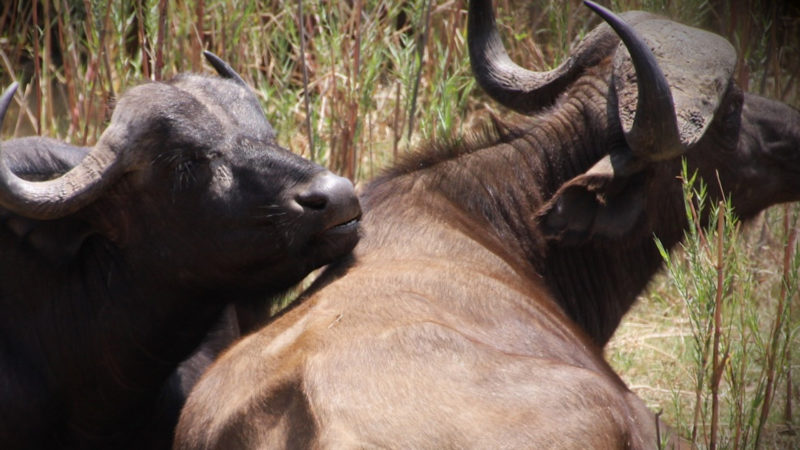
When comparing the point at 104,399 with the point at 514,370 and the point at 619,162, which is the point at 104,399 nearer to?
the point at 514,370

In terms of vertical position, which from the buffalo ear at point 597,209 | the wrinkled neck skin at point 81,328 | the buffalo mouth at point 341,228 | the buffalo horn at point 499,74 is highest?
the buffalo horn at point 499,74

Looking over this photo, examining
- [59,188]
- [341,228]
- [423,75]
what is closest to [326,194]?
[341,228]

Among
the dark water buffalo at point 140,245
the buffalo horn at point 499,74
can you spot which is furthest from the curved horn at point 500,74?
the dark water buffalo at point 140,245

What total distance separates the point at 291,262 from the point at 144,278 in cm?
67

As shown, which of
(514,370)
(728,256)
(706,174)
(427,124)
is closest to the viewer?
(514,370)

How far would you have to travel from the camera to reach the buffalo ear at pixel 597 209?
15.8 feet

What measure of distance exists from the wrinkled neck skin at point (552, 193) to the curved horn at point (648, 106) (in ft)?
1.05

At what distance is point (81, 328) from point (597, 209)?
2.40 meters

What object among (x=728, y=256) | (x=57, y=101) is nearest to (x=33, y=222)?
(x=728, y=256)

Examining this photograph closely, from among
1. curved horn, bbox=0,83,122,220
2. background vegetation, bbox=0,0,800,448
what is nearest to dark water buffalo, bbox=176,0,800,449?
background vegetation, bbox=0,0,800,448

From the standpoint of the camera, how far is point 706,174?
16.8ft

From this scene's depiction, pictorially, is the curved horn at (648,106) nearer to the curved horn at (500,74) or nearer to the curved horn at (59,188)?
the curved horn at (500,74)

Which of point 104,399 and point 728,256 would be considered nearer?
point 728,256

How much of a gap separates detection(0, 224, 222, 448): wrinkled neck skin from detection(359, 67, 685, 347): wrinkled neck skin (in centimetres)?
104
